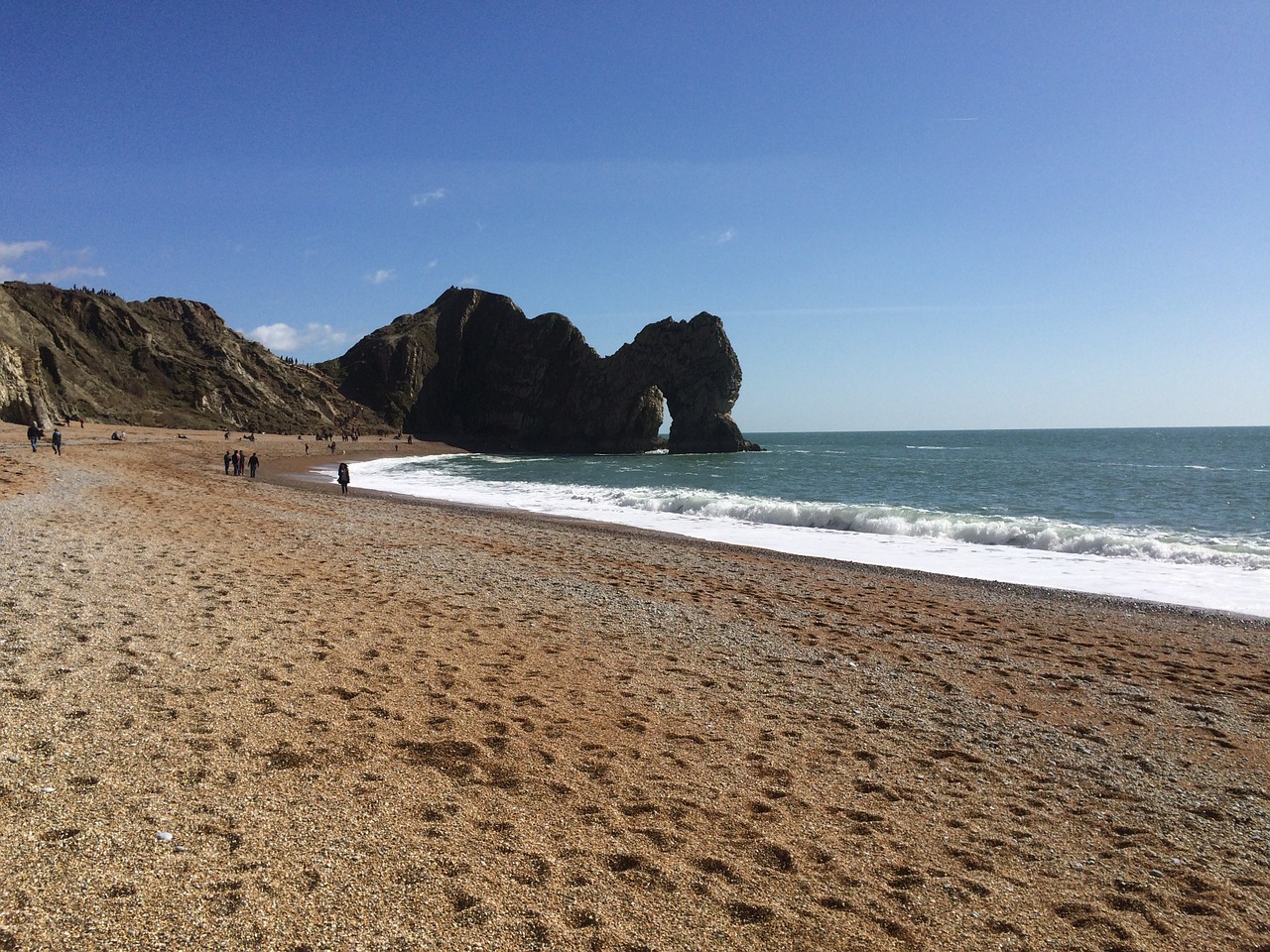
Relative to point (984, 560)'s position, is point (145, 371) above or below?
above

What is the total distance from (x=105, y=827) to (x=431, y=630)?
481cm

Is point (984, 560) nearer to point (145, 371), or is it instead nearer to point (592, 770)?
point (592, 770)

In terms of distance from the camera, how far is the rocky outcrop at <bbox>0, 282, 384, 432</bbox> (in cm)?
6921

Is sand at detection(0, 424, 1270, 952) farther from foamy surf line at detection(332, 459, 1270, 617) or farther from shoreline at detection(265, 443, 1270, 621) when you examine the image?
foamy surf line at detection(332, 459, 1270, 617)

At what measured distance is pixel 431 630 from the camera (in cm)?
862

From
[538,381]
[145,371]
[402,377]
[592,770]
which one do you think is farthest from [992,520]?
[402,377]

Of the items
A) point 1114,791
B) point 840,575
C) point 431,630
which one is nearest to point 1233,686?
point 1114,791

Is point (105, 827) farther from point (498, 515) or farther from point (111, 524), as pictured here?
point (498, 515)

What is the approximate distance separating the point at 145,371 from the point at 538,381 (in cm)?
5426

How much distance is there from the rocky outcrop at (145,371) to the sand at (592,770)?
6815 cm

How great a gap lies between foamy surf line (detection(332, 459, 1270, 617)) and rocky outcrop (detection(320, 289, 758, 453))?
7432 centimetres

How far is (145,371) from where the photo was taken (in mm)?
88938

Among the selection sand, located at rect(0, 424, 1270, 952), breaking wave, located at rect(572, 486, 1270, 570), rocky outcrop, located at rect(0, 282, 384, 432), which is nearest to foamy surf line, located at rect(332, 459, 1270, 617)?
breaking wave, located at rect(572, 486, 1270, 570)

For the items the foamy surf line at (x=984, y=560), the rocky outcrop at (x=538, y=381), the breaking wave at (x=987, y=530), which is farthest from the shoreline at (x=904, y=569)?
the rocky outcrop at (x=538, y=381)
